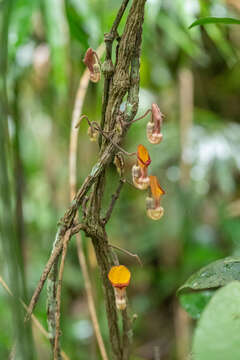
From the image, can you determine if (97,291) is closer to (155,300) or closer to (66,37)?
(66,37)

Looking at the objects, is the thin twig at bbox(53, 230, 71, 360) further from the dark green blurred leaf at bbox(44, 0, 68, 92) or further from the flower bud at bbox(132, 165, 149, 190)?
the dark green blurred leaf at bbox(44, 0, 68, 92)

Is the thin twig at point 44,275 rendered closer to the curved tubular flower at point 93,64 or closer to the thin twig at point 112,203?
the thin twig at point 112,203

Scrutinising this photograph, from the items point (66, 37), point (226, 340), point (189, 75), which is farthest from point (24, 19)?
point (189, 75)

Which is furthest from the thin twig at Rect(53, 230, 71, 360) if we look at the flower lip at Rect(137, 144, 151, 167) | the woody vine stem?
the flower lip at Rect(137, 144, 151, 167)

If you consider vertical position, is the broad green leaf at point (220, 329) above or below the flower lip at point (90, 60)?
below

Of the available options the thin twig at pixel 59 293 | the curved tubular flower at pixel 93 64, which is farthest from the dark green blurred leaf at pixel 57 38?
the thin twig at pixel 59 293

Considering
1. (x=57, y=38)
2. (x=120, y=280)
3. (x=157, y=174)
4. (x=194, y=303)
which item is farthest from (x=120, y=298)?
(x=157, y=174)
